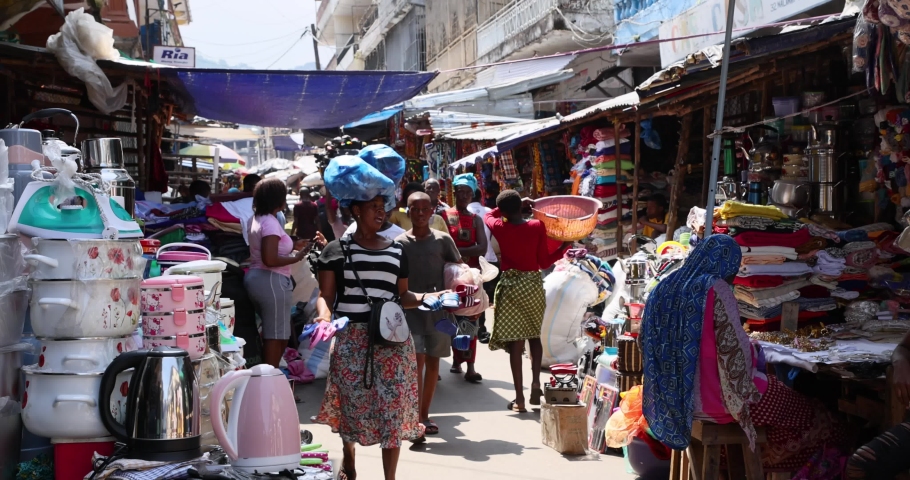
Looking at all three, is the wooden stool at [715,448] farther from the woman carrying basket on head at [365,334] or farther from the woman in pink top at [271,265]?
the woman in pink top at [271,265]

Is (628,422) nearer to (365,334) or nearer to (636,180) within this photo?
(365,334)

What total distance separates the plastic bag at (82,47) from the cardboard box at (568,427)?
16.4 feet

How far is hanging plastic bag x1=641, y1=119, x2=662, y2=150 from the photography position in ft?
33.7

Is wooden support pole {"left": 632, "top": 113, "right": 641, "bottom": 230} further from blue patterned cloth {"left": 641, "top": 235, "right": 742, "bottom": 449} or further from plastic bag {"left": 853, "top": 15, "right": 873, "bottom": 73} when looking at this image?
blue patterned cloth {"left": 641, "top": 235, "right": 742, "bottom": 449}

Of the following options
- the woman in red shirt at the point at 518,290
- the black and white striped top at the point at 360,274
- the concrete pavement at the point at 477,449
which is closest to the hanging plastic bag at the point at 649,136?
the woman in red shirt at the point at 518,290

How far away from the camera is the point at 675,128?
417 inches

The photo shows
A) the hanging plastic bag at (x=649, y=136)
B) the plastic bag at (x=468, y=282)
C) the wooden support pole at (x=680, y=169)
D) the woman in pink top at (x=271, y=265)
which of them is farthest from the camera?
the hanging plastic bag at (x=649, y=136)

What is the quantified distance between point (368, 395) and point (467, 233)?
3609mm

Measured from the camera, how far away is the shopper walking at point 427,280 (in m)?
6.28

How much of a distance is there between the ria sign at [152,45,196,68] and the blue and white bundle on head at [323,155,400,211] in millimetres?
7518

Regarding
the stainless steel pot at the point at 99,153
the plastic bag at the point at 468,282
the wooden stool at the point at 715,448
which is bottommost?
the wooden stool at the point at 715,448

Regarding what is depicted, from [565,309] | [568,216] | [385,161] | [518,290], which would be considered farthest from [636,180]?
[385,161]

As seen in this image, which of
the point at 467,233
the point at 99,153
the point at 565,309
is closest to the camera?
the point at 99,153

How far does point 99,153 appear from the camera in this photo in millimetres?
4273
